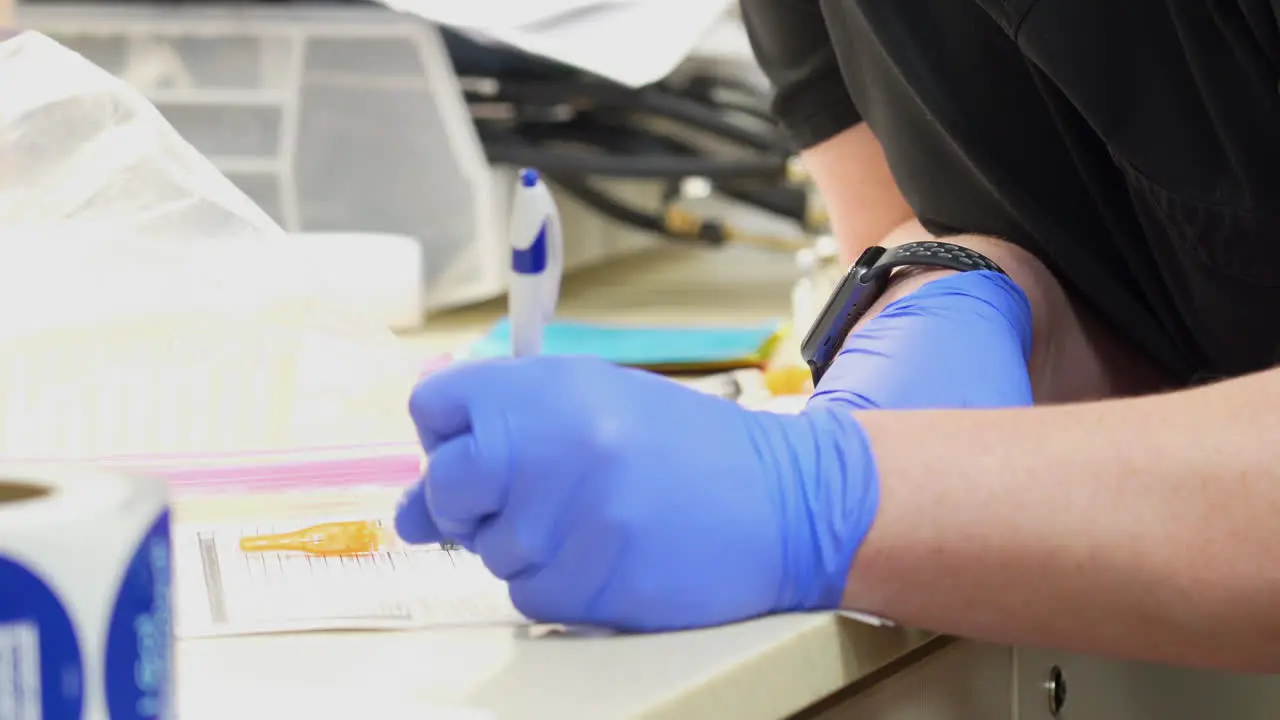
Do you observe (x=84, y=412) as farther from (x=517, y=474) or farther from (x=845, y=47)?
(x=845, y=47)

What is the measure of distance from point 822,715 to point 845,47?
1.29 ft

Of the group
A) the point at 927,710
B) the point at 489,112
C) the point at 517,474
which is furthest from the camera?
the point at 489,112

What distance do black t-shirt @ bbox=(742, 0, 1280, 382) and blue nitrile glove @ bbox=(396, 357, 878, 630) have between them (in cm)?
21

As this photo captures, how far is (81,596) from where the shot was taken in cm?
21

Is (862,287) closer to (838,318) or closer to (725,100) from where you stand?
(838,318)

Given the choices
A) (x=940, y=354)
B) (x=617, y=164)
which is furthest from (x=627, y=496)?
(x=617, y=164)

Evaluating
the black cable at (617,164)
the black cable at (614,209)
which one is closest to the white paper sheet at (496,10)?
the black cable at (617,164)

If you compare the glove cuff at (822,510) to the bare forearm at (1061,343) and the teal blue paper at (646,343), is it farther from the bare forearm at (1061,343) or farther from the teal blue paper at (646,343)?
the teal blue paper at (646,343)

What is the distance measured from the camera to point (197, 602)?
0.38 m

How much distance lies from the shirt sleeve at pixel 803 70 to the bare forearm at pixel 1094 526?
40cm

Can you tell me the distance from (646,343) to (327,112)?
0.90 ft

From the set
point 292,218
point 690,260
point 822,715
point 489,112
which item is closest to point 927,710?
point 822,715

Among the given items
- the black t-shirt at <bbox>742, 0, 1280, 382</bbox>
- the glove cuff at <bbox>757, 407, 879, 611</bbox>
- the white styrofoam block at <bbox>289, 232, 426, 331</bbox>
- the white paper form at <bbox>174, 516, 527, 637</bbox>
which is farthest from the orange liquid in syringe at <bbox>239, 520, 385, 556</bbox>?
the white styrofoam block at <bbox>289, 232, 426, 331</bbox>

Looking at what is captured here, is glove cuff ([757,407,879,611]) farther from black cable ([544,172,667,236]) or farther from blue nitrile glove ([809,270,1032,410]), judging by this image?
black cable ([544,172,667,236])
